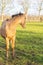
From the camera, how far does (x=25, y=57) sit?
862 centimetres

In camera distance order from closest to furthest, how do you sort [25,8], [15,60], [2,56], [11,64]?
[11,64], [15,60], [2,56], [25,8]

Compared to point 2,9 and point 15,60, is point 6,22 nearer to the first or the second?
point 15,60

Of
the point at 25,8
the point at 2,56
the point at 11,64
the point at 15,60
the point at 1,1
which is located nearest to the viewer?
the point at 11,64

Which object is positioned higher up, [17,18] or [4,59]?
[17,18]

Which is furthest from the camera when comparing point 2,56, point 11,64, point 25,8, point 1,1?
point 25,8

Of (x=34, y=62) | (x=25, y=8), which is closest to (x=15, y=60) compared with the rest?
(x=34, y=62)

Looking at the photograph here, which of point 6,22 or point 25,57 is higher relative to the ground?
point 6,22

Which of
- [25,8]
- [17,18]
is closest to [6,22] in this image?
[17,18]

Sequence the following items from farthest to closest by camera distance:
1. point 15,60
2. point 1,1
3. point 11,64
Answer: point 1,1 → point 15,60 → point 11,64

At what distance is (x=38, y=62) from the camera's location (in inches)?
311

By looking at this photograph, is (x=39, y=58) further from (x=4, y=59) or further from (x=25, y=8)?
(x=25, y=8)

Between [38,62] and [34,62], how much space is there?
6.5 inches

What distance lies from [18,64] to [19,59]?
31.8 inches

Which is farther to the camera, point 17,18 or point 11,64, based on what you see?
point 17,18
